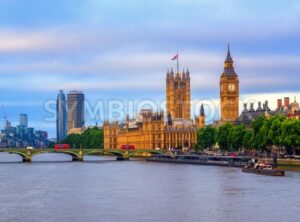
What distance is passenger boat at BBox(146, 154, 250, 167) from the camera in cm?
11186

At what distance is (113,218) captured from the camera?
52.7 m

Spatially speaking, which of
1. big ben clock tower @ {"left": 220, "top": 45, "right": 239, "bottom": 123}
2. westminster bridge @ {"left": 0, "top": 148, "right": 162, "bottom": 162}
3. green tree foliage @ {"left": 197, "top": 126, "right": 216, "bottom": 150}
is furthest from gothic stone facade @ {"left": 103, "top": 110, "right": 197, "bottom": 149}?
green tree foliage @ {"left": 197, "top": 126, "right": 216, "bottom": 150}

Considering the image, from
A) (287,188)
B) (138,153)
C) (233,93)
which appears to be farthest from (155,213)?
(233,93)

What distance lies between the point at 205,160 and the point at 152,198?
6444 cm

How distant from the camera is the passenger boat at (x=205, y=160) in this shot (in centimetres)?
11186

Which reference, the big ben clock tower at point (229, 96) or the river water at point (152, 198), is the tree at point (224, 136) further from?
the river water at point (152, 198)

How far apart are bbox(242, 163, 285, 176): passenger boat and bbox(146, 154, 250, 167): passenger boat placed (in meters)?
11.3

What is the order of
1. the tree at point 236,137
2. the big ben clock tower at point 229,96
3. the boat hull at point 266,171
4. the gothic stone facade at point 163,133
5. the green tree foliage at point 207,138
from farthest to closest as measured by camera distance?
the big ben clock tower at point 229,96 → the gothic stone facade at point 163,133 → the green tree foliage at point 207,138 → the tree at point 236,137 → the boat hull at point 266,171

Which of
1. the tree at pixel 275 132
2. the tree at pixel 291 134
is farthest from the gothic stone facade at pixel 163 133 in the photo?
the tree at pixel 291 134

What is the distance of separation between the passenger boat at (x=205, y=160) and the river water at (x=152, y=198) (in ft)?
75.6

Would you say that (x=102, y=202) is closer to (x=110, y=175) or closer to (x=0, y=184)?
(x=0, y=184)

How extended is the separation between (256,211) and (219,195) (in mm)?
10530

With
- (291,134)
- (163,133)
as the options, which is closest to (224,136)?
(291,134)

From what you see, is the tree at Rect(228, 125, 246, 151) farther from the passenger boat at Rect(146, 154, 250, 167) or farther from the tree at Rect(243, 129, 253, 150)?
the passenger boat at Rect(146, 154, 250, 167)
